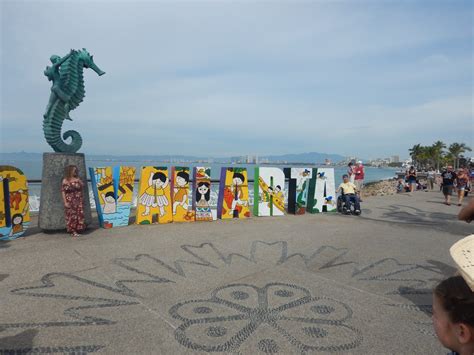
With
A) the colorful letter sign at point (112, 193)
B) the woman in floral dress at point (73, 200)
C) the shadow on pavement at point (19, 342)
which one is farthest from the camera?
the colorful letter sign at point (112, 193)

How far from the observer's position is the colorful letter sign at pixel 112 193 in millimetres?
7879

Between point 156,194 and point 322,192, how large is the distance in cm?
593

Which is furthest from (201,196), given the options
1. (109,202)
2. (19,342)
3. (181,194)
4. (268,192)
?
(19,342)

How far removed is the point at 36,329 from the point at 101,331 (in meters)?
0.66

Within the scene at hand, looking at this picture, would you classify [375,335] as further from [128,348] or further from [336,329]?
[128,348]

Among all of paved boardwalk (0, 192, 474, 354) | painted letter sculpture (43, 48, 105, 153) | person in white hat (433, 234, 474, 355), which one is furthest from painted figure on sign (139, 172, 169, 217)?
person in white hat (433, 234, 474, 355)

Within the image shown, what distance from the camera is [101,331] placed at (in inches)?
128

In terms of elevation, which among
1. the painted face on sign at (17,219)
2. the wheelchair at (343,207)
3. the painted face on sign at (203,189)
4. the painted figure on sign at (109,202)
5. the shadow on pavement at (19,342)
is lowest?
the shadow on pavement at (19,342)

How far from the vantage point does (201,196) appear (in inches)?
365

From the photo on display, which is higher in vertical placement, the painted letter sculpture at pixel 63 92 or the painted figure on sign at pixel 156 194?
the painted letter sculpture at pixel 63 92

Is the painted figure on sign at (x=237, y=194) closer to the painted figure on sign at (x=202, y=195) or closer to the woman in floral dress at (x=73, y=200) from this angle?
the painted figure on sign at (x=202, y=195)

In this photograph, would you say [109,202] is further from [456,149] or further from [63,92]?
[456,149]

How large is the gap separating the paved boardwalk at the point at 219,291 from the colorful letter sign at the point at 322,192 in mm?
3536

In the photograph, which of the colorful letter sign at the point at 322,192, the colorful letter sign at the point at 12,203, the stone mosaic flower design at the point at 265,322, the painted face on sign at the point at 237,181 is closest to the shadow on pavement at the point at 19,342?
the stone mosaic flower design at the point at 265,322
